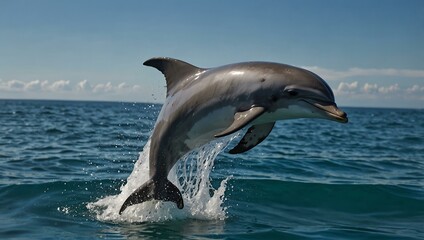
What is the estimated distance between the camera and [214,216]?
9516mm

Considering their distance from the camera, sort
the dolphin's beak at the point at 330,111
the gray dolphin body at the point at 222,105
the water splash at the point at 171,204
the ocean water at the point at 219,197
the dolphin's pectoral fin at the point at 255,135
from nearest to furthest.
Answer: 1. the dolphin's beak at the point at 330,111
2. the gray dolphin body at the point at 222,105
3. the dolphin's pectoral fin at the point at 255,135
4. the ocean water at the point at 219,197
5. the water splash at the point at 171,204

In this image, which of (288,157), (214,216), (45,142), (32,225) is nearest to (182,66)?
(214,216)

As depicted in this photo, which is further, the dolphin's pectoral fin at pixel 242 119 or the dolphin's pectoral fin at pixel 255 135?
the dolphin's pectoral fin at pixel 255 135

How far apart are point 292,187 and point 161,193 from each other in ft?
17.1

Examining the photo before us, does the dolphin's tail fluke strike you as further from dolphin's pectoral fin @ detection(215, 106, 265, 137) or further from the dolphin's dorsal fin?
dolphin's pectoral fin @ detection(215, 106, 265, 137)

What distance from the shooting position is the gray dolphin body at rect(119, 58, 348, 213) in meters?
6.66

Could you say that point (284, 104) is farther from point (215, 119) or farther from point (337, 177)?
point (337, 177)

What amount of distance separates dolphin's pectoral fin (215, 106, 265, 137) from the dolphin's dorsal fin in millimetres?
1324

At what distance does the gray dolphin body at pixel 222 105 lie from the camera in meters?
6.66

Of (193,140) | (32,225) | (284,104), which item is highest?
(284,104)

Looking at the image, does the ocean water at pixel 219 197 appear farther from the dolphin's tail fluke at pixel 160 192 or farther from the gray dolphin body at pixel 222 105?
the gray dolphin body at pixel 222 105

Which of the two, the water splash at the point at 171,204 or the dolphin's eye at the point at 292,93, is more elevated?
the dolphin's eye at the point at 292,93

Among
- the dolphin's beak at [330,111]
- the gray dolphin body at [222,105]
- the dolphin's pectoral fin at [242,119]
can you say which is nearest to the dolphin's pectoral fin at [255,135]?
the gray dolphin body at [222,105]

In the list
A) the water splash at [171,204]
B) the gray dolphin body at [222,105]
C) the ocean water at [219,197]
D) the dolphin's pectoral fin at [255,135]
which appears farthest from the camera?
the water splash at [171,204]
